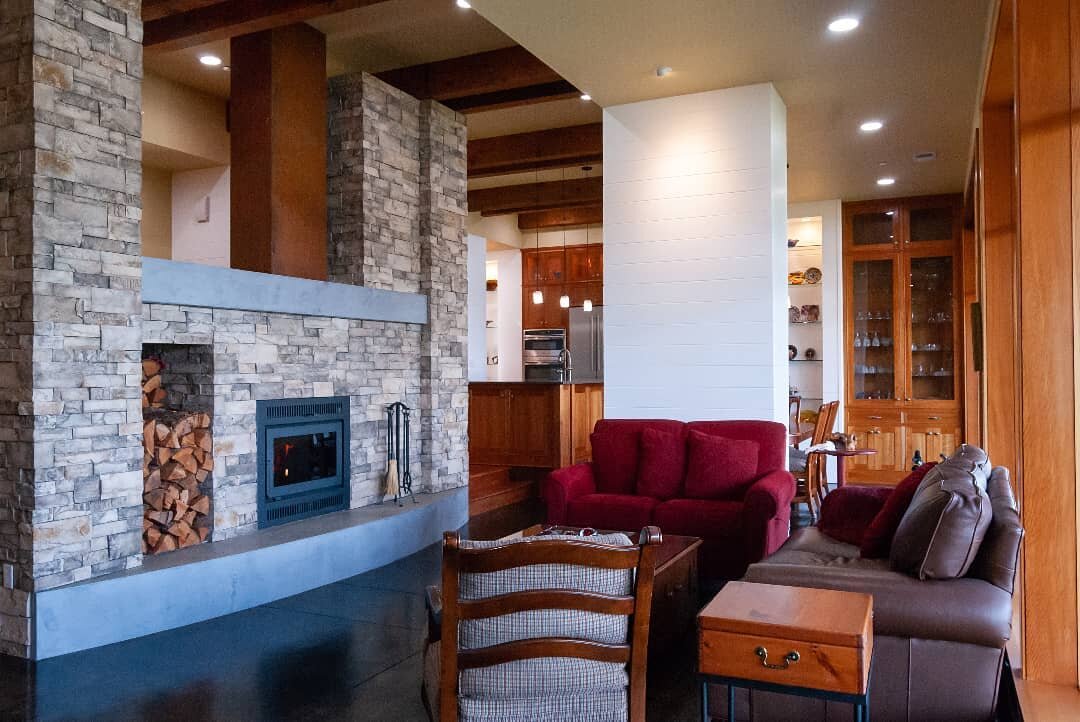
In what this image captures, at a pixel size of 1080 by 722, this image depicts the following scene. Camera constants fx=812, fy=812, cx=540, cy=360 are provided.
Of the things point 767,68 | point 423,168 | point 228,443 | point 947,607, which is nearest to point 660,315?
point 767,68

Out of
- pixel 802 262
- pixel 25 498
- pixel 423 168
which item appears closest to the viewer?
pixel 25 498

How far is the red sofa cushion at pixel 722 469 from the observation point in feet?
15.9

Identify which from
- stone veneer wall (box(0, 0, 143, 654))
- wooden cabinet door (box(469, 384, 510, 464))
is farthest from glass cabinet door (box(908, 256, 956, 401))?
stone veneer wall (box(0, 0, 143, 654))

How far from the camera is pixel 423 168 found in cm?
651

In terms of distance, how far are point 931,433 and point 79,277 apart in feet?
26.0

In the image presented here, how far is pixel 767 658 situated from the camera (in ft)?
6.94

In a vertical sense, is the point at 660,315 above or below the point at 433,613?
above

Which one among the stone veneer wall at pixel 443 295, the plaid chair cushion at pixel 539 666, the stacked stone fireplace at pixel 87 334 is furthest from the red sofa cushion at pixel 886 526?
the stone veneer wall at pixel 443 295

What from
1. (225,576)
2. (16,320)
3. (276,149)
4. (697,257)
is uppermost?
(276,149)

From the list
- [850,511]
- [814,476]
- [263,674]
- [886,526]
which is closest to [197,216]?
[263,674]

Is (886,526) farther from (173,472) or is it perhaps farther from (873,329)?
(873,329)

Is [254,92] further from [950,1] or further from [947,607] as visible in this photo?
[947,607]

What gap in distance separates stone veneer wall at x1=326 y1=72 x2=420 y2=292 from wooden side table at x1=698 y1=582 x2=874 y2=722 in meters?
4.30

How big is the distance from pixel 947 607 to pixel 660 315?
337cm
